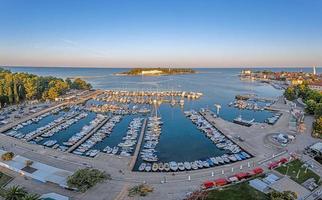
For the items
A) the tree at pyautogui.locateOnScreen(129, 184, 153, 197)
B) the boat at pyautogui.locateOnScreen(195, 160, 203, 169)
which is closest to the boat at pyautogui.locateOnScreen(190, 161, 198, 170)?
the boat at pyautogui.locateOnScreen(195, 160, 203, 169)

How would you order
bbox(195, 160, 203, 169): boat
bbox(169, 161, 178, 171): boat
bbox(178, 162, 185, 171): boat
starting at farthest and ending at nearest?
bbox(195, 160, 203, 169): boat, bbox(178, 162, 185, 171): boat, bbox(169, 161, 178, 171): boat

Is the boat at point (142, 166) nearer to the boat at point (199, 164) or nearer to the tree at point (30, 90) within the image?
the boat at point (199, 164)

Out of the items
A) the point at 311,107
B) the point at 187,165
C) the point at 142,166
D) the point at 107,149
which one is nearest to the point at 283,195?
the point at 187,165

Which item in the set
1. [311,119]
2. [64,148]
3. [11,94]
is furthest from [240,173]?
[11,94]

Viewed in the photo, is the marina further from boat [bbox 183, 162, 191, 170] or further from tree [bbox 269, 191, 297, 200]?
tree [bbox 269, 191, 297, 200]

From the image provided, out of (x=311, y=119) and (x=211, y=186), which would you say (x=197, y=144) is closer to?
(x=211, y=186)

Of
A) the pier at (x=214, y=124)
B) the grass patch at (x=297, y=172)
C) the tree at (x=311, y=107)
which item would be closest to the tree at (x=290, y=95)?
the tree at (x=311, y=107)
